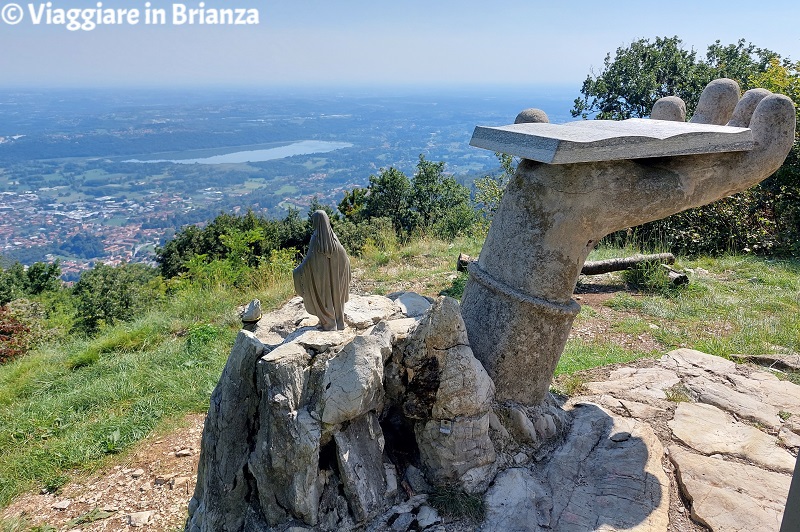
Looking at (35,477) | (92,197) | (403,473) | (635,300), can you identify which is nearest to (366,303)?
(403,473)

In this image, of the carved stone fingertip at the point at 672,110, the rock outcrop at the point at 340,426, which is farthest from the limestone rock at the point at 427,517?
the carved stone fingertip at the point at 672,110

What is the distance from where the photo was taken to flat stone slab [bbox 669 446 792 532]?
3.49 metres

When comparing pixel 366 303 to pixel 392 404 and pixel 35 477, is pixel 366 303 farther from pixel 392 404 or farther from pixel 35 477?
pixel 35 477

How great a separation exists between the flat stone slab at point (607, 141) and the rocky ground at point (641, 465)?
7.79 ft

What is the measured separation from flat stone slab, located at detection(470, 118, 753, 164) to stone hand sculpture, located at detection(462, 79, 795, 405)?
21 centimetres

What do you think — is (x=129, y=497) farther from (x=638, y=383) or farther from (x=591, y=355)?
(x=591, y=355)

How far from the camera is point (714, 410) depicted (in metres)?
4.84

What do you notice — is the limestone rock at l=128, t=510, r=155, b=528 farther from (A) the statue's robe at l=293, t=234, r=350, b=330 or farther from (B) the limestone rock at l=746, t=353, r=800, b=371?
(B) the limestone rock at l=746, t=353, r=800, b=371

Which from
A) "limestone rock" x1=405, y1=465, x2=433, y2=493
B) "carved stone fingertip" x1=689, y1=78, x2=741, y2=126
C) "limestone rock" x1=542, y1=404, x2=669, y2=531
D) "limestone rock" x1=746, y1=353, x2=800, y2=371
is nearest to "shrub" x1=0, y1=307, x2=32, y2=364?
"limestone rock" x1=405, y1=465, x2=433, y2=493

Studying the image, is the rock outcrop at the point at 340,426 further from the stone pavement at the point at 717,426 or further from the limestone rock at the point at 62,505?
the limestone rock at the point at 62,505

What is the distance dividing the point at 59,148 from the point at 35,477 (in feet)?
517

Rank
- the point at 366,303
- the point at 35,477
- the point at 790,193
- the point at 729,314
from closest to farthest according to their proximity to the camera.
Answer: the point at 366,303
the point at 35,477
the point at 729,314
the point at 790,193

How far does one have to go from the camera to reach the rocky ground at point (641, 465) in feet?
11.7

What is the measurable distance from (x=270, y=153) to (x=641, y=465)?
477ft
